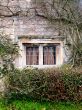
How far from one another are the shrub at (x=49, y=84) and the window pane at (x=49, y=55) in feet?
3.81

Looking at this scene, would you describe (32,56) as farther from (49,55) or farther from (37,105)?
(37,105)

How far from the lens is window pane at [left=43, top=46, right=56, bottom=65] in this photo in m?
10.9

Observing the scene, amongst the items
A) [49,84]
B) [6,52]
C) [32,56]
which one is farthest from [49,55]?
[49,84]

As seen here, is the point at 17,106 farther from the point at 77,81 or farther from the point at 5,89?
the point at 77,81

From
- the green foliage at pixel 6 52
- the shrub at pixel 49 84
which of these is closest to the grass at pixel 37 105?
the shrub at pixel 49 84

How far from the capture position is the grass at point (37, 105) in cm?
956

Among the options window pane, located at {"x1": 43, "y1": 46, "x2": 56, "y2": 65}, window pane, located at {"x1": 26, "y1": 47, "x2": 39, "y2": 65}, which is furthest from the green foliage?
window pane, located at {"x1": 43, "y1": 46, "x2": 56, "y2": 65}

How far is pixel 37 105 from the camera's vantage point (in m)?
9.59

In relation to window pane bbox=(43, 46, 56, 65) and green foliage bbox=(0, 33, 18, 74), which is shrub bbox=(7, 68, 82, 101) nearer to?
green foliage bbox=(0, 33, 18, 74)

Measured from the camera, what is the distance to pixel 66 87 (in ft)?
31.4

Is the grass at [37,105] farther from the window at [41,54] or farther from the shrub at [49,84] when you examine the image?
the window at [41,54]

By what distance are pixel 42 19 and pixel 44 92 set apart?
2507mm

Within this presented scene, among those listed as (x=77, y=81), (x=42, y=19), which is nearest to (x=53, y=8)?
(x=42, y=19)

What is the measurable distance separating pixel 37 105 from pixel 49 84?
2.30 ft
